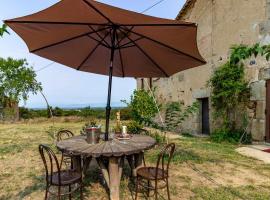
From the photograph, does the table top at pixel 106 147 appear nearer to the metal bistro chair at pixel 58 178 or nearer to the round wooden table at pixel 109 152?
the round wooden table at pixel 109 152

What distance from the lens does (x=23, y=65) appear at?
19.8 meters

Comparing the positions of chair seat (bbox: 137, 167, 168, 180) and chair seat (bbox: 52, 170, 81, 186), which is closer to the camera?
chair seat (bbox: 52, 170, 81, 186)

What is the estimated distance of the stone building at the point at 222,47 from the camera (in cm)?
756

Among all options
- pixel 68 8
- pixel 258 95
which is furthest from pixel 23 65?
pixel 68 8

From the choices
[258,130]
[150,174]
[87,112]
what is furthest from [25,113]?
[150,174]

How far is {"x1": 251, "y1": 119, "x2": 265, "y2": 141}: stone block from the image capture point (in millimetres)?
7535

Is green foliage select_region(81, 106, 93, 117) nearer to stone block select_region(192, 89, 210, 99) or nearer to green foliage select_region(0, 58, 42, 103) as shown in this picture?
green foliage select_region(0, 58, 42, 103)

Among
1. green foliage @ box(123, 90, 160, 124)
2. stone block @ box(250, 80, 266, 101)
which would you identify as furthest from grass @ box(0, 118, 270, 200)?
stone block @ box(250, 80, 266, 101)

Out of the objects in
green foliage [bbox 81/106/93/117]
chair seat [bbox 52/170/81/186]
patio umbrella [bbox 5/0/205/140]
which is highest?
patio umbrella [bbox 5/0/205/140]

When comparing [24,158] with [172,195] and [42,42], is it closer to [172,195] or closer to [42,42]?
[42,42]

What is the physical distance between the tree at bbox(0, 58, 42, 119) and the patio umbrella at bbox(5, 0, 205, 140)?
14840 millimetres

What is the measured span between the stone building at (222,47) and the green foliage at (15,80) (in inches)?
449

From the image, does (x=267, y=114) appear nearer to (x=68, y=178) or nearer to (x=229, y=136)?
(x=229, y=136)

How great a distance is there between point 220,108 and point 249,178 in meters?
4.49
